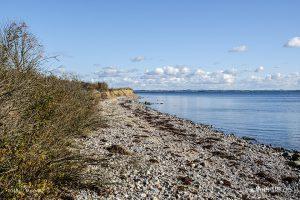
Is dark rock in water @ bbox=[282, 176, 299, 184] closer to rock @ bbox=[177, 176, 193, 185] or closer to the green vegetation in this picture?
rock @ bbox=[177, 176, 193, 185]

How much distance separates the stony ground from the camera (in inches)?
571

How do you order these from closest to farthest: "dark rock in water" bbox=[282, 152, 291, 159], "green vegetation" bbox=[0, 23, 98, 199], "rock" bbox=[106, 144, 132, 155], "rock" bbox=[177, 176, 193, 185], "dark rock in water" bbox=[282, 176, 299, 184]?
1. "green vegetation" bbox=[0, 23, 98, 199]
2. "rock" bbox=[177, 176, 193, 185]
3. "dark rock in water" bbox=[282, 176, 299, 184]
4. "rock" bbox=[106, 144, 132, 155]
5. "dark rock in water" bbox=[282, 152, 291, 159]

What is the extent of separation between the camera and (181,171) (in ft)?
60.6

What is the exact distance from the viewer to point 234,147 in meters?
30.3

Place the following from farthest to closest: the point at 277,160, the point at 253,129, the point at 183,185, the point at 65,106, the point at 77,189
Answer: the point at 253,129
the point at 277,160
the point at 65,106
the point at 183,185
the point at 77,189

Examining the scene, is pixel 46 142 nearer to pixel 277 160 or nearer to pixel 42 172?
pixel 42 172

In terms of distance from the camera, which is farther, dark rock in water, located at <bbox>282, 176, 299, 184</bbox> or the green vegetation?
dark rock in water, located at <bbox>282, 176, 299, 184</bbox>

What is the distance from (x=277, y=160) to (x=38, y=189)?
67.3 ft

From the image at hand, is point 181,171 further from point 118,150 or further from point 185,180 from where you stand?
point 118,150

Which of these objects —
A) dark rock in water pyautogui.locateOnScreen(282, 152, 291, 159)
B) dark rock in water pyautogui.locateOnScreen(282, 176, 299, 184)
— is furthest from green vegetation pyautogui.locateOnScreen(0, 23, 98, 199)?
dark rock in water pyautogui.locateOnScreen(282, 152, 291, 159)

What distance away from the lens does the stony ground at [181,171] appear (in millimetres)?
14500

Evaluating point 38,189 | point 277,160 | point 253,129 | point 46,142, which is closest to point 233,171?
point 277,160

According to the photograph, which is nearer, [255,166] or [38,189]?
[38,189]

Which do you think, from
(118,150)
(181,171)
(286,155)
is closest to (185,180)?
(181,171)
